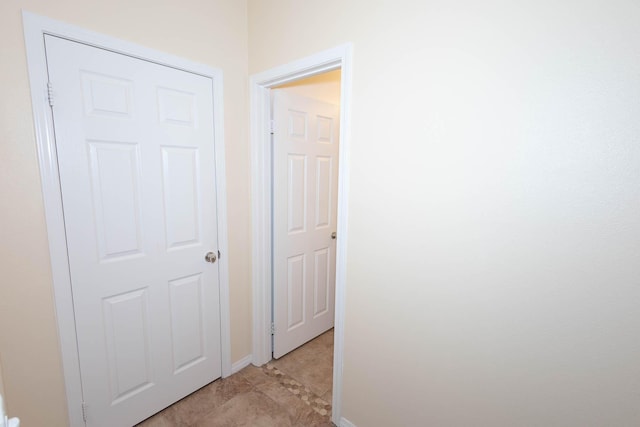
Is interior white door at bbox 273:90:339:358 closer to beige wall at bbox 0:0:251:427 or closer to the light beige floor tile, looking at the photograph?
the light beige floor tile

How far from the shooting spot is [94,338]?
1.42 m

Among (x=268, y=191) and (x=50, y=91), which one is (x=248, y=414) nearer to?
(x=268, y=191)

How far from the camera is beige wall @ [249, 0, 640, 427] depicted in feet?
2.80

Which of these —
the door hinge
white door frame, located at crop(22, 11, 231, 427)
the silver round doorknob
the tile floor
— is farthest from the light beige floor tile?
the door hinge

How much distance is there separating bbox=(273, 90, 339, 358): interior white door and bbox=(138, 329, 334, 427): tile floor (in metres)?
0.21

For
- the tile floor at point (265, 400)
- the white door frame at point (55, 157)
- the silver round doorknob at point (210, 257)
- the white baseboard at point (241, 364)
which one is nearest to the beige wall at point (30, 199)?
the white door frame at point (55, 157)

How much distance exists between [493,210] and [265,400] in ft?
5.71

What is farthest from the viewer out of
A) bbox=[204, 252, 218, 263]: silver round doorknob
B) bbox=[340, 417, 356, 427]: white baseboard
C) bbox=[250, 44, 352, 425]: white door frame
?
bbox=[204, 252, 218, 263]: silver round doorknob

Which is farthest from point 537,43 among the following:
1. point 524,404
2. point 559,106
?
point 524,404

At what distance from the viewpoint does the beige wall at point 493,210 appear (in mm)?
854

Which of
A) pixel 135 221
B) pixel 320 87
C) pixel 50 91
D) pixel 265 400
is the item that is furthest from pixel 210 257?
pixel 320 87

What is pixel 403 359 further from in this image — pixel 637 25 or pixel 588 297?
pixel 637 25

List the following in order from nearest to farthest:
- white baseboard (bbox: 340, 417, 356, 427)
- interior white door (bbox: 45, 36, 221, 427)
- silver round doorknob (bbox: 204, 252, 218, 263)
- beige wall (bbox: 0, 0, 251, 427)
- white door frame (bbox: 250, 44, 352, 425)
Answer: beige wall (bbox: 0, 0, 251, 427), interior white door (bbox: 45, 36, 221, 427), white door frame (bbox: 250, 44, 352, 425), white baseboard (bbox: 340, 417, 356, 427), silver round doorknob (bbox: 204, 252, 218, 263)

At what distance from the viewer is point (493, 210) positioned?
1.06 metres
